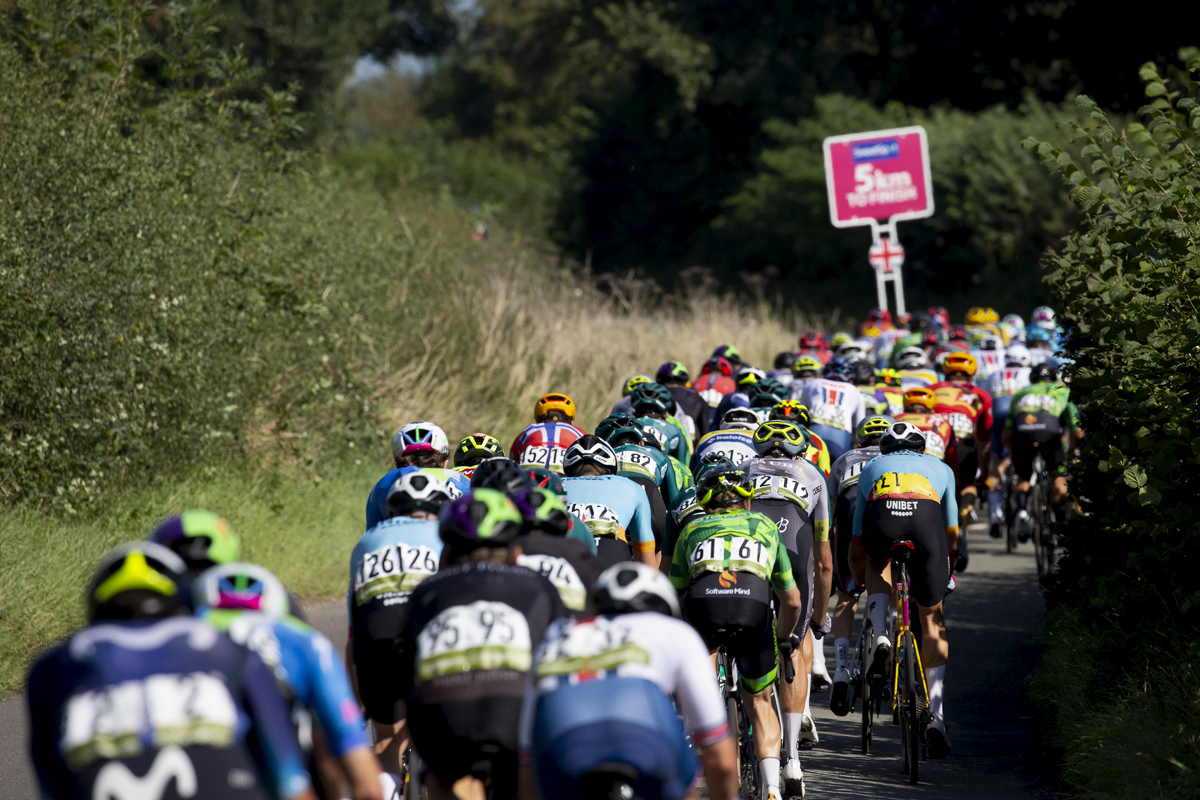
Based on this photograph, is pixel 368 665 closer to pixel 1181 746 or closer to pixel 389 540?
pixel 389 540

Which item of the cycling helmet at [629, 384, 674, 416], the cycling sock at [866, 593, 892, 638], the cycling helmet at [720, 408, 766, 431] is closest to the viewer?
the cycling sock at [866, 593, 892, 638]

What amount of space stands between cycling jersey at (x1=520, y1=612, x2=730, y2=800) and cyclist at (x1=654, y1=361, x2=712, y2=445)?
9.31 meters

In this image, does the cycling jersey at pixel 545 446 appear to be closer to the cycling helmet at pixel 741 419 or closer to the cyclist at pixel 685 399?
the cycling helmet at pixel 741 419

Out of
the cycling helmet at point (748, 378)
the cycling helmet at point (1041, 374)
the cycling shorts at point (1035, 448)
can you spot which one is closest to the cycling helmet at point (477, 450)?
the cycling helmet at point (748, 378)

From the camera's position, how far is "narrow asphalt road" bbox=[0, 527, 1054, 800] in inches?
325

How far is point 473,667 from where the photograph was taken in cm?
500

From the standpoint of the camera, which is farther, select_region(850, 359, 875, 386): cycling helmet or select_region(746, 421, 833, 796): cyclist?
select_region(850, 359, 875, 386): cycling helmet

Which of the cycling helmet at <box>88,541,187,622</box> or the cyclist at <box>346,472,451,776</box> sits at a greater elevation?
the cycling helmet at <box>88,541,187,622</box>

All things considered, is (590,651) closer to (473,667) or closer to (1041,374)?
(473,667)

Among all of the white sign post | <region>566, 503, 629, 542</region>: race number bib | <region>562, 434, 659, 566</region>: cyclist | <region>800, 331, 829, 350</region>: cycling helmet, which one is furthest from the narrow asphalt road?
the white sign post

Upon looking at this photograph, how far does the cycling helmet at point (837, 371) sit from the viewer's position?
14281mm

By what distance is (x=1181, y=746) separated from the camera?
661 cm

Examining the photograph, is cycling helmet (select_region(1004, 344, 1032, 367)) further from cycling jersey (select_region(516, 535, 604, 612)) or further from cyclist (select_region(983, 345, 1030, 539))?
cycling jersey (select_region(516, 535, 604, 612))

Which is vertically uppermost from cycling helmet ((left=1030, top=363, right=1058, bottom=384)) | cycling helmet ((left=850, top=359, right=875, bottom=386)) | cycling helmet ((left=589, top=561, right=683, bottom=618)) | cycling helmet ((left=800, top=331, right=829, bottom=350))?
cycling helmet ((left=800, top=331, right=829, bottom=350))
